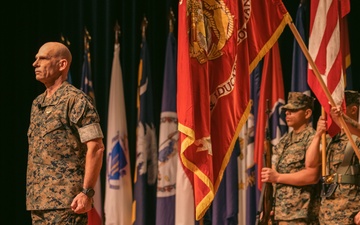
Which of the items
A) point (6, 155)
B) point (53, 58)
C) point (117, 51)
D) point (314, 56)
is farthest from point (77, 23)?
point (53, 58)

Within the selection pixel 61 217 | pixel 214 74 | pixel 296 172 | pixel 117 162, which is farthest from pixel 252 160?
pixel 61 217

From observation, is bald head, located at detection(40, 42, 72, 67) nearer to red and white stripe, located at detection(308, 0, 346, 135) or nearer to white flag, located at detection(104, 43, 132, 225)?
red and white stripe, located at detection(308, 0, 346, 135)

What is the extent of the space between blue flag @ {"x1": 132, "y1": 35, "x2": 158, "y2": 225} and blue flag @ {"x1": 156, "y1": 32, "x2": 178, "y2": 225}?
0.20 m

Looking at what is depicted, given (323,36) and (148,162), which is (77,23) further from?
(323,36)

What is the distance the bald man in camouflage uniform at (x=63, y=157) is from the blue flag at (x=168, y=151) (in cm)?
312

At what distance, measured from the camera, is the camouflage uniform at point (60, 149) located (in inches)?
149

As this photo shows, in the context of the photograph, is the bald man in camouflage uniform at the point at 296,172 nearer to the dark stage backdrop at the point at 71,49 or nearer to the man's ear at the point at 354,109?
the man's ear at the point at 354,109

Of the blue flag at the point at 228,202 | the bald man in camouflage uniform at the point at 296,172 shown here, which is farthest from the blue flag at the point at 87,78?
the bald man in camouflage uniform at the point at 296,172

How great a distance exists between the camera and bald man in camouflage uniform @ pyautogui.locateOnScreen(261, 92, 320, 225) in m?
5.40

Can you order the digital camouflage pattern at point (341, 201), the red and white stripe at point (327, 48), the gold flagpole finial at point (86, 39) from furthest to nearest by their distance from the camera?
the gold flagpole finial at point (86, 39)
the red and white stripe at point (327, 48)
the digital camouflage pattern at point (341, 201)

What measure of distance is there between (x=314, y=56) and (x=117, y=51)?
263 centimetres

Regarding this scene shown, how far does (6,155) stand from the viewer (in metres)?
7.49

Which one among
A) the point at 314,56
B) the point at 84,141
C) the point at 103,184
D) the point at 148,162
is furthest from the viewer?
the point at 103,184

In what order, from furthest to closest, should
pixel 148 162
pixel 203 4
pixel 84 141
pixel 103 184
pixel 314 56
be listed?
pixel 103 184 → pixel 148 162 → pixel 314 56 → pixel 203 4 → pixel 84 141
